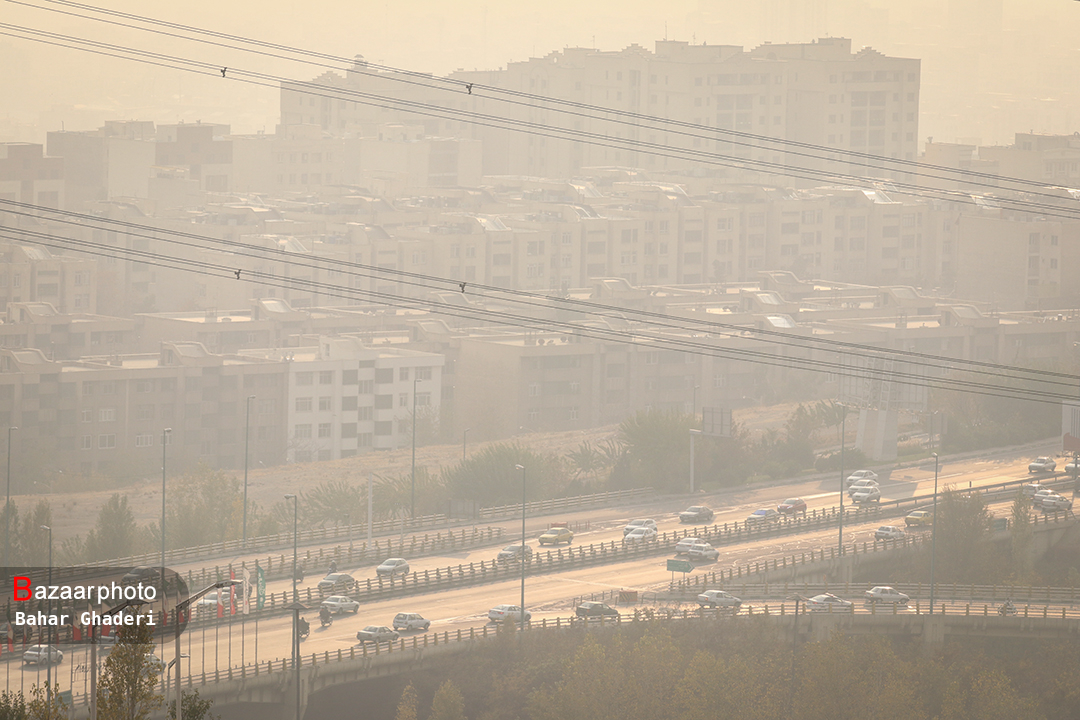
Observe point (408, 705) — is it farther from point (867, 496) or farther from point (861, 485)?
point (861, 485)

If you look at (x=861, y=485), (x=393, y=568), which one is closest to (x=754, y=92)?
(x=861, y=485)

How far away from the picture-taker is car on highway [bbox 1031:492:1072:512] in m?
43.8

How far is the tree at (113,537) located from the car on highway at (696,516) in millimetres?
15539

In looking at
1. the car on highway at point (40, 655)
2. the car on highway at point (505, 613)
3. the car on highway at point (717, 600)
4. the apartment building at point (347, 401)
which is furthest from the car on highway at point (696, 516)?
the car on highway at point (40, 655)

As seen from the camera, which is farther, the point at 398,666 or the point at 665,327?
the point at 665,327

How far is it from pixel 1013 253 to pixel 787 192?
1630 centimetres

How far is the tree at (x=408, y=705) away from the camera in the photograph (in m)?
29.8

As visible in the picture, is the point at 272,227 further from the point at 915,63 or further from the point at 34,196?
the point at 915,63

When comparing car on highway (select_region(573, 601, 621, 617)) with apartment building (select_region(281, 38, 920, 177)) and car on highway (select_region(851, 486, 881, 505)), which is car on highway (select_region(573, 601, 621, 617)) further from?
apartment building (select_region(281, 38, 920, 177))

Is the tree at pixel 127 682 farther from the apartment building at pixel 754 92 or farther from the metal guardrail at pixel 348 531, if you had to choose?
the apartment building at pixel 754 92

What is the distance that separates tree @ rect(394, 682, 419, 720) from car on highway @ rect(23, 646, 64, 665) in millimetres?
6656

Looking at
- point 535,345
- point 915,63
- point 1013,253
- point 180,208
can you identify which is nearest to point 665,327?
point 535,345

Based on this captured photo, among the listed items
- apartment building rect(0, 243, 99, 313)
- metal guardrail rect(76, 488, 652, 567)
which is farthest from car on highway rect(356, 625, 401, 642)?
apartment building rect(0, 243, 99, 313)

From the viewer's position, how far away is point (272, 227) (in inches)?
3270
